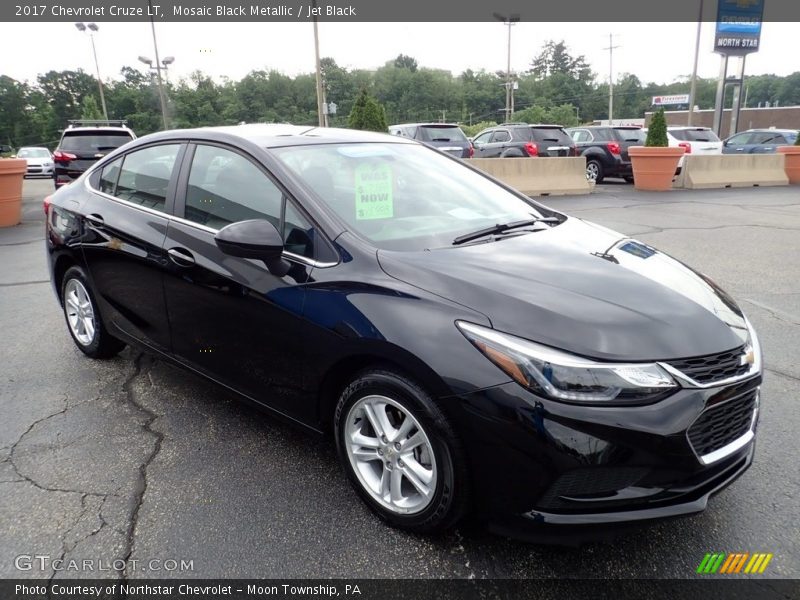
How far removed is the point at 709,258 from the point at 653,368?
239 inches

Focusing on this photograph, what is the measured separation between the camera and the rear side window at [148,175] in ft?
11.4

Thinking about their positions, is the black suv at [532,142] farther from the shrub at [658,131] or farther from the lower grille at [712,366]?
the lower grille at [712,366]

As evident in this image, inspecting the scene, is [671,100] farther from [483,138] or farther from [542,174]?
[542,174]

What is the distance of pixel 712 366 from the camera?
82.0 inches

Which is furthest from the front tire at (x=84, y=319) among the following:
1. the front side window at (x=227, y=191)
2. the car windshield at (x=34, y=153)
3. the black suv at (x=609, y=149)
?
the car windshield at (x=34, y=153)

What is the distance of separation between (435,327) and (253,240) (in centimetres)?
92

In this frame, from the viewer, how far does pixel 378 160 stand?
3248 mm

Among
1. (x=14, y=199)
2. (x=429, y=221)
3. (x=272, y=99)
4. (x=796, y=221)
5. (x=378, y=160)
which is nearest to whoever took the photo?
(x=429, y=221)

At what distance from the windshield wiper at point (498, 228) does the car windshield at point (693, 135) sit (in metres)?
17.6

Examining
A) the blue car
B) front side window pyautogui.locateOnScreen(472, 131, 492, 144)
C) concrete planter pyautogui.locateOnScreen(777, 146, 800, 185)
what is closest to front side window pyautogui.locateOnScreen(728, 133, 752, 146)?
the blue car

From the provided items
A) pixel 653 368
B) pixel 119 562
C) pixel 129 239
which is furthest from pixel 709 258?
pixel 119 562

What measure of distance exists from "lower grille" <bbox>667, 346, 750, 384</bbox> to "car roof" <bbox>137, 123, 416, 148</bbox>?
2133 millimetres

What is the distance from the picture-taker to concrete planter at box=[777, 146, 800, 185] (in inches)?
658

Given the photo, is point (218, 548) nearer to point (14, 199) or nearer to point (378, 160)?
point (378, 160)
